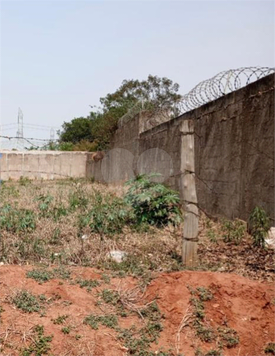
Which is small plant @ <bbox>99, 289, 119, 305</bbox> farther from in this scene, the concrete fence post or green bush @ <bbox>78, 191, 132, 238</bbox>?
green bush @ <bbox>78, 191, 132, 238</bbox>

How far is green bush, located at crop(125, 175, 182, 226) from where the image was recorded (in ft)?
17.0

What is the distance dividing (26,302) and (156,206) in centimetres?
258

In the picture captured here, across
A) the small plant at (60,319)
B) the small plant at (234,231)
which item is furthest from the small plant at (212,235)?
the small plant at (60,319)

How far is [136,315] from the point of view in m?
2.86

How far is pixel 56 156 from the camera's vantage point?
18812 millimetres

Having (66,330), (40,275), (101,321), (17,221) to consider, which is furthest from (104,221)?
(66,330)

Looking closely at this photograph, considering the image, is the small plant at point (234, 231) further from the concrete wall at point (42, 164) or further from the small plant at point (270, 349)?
the concrete wall at point (42, 164)

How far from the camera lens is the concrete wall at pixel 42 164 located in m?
17.9

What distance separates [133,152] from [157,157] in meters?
2.72

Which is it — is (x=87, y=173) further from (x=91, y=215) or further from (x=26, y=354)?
(x=26, y=354)

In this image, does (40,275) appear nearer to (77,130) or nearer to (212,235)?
(212,235)

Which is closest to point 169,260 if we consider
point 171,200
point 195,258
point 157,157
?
point 195,258

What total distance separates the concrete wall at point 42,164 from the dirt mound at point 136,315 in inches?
587

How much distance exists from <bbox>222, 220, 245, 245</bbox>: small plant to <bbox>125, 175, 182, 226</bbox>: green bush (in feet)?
2.09
